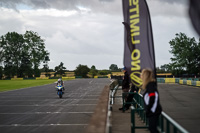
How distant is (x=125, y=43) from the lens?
6281mm

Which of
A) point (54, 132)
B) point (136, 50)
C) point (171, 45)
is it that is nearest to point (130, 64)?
point (136, 50)

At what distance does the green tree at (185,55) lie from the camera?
71.2 m

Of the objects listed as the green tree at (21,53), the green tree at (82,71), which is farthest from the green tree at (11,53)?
the green tree at (82,71)

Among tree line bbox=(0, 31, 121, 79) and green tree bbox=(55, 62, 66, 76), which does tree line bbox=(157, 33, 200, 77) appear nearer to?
tree line bbox=(0, 31, 121, 79)

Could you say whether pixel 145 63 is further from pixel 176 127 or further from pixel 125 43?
pixel 176 127

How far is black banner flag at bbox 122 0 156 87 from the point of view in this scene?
5.71 meters

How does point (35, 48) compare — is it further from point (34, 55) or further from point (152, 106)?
point (152, 106)

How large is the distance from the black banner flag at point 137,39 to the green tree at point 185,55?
6950cm

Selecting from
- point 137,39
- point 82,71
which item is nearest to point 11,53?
point 82,71

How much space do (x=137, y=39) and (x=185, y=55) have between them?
70574 millimetres

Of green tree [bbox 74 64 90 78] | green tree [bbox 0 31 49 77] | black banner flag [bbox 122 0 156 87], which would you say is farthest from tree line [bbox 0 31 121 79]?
black banner flag [bbox 122 0 156 87]

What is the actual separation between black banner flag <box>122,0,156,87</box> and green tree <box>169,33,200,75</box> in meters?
69.5

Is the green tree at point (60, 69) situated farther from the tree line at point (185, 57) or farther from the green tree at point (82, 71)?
the tree line at point (185, 57)

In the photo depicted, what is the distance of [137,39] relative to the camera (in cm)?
589
